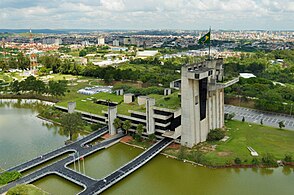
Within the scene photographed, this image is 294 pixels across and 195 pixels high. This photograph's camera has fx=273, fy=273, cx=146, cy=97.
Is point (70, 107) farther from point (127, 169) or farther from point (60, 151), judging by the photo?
point (127, 169)

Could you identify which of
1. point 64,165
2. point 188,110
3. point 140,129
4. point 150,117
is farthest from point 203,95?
point 64,165

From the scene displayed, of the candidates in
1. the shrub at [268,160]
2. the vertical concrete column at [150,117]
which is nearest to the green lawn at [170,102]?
the vertical concrete column at [150,117]

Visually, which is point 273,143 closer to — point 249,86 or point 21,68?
point 249,86

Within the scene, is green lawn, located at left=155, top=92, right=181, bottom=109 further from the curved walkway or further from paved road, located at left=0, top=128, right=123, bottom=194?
the curved walkway

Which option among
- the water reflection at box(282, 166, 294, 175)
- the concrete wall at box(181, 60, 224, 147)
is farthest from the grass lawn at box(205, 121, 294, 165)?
the concrete wall at box(181, 60, 224, 147)

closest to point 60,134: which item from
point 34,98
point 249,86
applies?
point 34,98

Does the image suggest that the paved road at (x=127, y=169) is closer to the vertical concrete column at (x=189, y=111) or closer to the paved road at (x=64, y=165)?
the paved road at (x=64, y=165)
